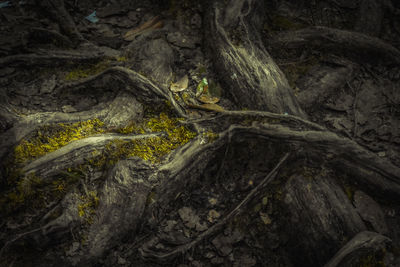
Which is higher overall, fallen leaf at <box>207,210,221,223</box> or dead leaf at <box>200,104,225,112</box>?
dead leaf at <box>200,104,225,112</box>

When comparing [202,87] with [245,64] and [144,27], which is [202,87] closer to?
[245,64]

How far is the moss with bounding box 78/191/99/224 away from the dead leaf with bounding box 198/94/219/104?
1493 millimetres

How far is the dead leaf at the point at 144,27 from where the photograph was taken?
340cm

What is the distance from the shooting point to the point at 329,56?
3352 mm

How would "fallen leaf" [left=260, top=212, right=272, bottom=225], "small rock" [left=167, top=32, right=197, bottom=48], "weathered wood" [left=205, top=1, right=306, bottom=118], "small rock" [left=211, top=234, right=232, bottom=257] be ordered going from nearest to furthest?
"small rock" [left=211, top=234, right=232, bottom=257]
"fallen leaf" [left=260, top=212, right=272, bottom=225]
"weathered wood" [left=205, top=1, right=306, bottom=118]
"small rock" [left=167, top=32, right=197, bottom=48]

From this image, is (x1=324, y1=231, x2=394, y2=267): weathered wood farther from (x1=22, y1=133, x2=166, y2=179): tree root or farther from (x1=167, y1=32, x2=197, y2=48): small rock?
(x1=167, y1=32, x2=197, y2=48): small rock

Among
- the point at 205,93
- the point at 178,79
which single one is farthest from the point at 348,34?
the point at 178,79

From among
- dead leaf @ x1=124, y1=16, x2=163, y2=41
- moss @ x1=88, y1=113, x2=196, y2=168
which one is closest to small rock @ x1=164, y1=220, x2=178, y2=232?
moss @ x1=88, y1=113, x2=196, y2=168

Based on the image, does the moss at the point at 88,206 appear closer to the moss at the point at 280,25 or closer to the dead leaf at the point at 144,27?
the dead leaf at the point at 144,27

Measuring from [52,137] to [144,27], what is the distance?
2053 millimetres

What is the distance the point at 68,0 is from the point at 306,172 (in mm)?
4138

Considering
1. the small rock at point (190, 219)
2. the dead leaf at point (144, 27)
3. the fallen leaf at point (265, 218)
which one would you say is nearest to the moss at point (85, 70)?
the dead leaf at point (144, 27)

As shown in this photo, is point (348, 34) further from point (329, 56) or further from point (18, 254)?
point (18, 254)

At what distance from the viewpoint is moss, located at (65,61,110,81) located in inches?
114
